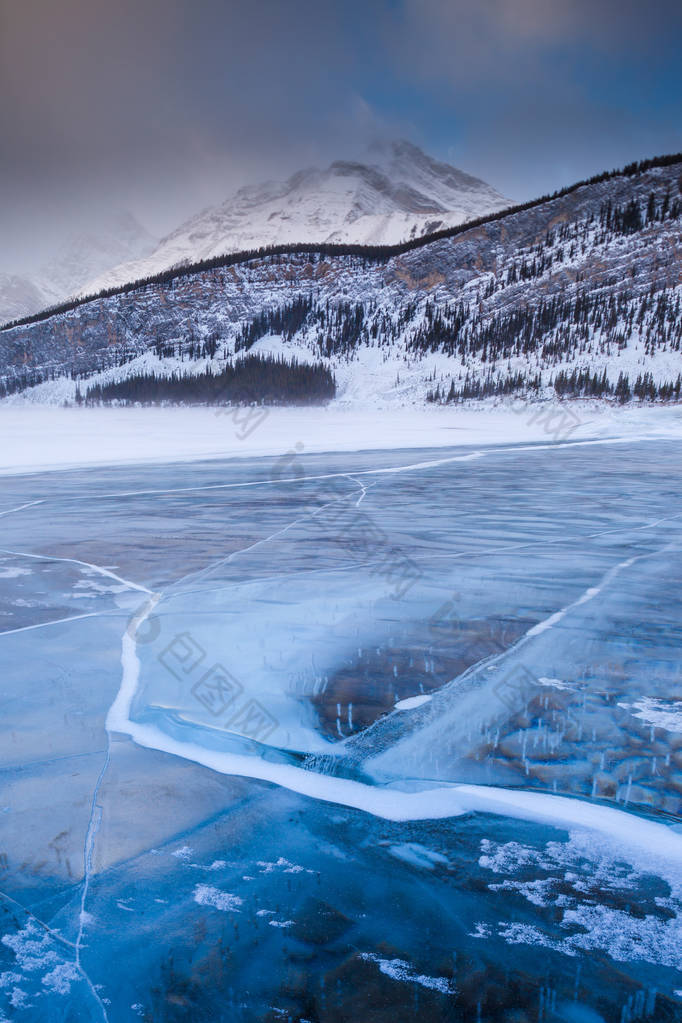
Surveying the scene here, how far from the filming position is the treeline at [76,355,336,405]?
80.5m

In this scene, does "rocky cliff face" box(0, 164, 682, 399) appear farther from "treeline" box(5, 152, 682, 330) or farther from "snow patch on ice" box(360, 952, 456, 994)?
"snow patch on ice" box(360, 952, 456, 994)

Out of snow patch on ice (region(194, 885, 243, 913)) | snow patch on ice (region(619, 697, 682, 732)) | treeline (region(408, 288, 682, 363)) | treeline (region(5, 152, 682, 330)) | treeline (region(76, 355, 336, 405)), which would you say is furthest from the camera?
treeline (region(5, 152, 682, 330))

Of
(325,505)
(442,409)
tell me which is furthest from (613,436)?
(442,409)

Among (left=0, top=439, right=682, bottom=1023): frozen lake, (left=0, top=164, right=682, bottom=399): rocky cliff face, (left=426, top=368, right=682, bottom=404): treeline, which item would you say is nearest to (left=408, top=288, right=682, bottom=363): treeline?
(left=0, top=164, right=682, bottom=399): rocky cliff face

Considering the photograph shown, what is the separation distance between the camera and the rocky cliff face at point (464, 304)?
6888cm

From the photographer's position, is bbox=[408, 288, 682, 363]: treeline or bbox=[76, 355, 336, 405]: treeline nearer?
bbox=[408, 288, 682, 363]: treeline

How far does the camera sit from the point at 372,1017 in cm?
181

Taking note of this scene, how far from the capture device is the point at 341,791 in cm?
291

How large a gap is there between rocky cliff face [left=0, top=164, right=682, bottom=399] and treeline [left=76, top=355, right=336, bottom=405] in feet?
14.7

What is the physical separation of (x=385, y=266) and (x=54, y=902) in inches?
4109

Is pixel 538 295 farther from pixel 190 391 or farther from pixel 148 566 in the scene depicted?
pixel 148 566

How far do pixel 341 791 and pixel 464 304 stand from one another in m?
87.8

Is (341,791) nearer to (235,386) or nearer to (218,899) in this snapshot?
(218,899)

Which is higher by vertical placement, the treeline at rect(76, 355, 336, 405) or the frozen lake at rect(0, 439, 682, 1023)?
the treeline at rect(76, 355, 336, 405)
